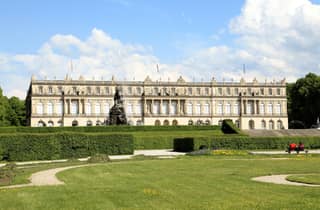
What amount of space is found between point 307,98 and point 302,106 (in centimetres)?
393

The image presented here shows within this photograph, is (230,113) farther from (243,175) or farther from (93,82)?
(243,175)

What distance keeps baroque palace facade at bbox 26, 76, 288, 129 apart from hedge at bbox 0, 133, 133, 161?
5883 cm

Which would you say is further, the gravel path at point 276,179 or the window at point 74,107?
the window at point 74,107

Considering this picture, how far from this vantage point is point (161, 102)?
97312 mm

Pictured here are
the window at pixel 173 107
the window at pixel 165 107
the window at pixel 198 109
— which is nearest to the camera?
the window at pixel 165 107

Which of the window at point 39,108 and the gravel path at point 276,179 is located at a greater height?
the window at point 39,108

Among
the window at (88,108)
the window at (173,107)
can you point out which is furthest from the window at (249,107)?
the window at (88,108)

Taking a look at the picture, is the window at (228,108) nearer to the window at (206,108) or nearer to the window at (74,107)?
the window at (206,108)

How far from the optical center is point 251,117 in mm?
100688

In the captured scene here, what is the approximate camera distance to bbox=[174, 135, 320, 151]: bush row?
34.4 metres

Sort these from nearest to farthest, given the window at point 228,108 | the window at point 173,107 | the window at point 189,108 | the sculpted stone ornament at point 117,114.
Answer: the sculpted stone ornament at point 117,114 → the window at point 173,107 → the window at point 189,108 → the window at point 228,108

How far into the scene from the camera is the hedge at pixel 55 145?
27.0 meters

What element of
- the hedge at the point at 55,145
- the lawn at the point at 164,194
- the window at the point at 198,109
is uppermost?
the window at the point at 198,109

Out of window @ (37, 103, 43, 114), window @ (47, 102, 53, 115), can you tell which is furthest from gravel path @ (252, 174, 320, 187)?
window @ (37, 103, 43, 114)
